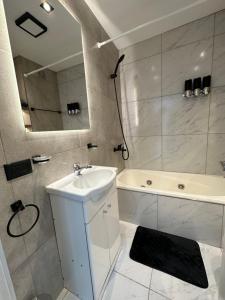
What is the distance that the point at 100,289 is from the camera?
105 centimetres

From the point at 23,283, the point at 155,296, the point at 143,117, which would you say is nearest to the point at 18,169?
the point at 23,283

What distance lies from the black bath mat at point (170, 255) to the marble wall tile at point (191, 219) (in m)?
0.09

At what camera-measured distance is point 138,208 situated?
5.69 feet

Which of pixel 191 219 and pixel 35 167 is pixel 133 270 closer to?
pixel 191 219

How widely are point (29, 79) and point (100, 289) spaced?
1.60 m

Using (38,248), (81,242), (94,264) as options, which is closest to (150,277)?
(94,264)


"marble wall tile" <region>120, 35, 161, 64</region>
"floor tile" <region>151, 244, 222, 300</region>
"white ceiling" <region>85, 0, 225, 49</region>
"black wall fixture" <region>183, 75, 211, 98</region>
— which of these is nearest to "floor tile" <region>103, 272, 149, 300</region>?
"floor tile" <region>151, 244, 222, 300</region>

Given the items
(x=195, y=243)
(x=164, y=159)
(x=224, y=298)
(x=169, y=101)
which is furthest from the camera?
(x=164, y=159)

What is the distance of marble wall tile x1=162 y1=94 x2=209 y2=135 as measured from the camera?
1.86m

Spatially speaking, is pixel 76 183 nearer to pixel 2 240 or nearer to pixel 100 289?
pixel 2 240

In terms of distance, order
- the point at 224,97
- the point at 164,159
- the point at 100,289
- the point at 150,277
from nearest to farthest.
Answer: the point at 100,289, the point at 150,277, the point at 224,97, the point at 164,159

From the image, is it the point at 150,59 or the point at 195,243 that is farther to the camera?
the point at 150,59

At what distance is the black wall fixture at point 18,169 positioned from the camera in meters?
0.73

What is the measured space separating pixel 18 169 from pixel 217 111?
7.25ft
